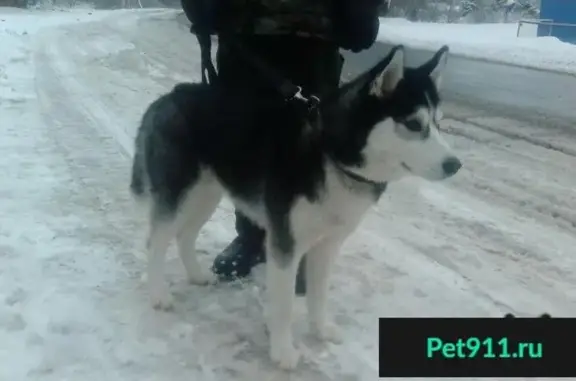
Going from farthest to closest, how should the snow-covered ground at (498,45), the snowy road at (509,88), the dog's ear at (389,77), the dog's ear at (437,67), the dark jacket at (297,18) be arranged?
the snow-covered ground at (498,45), the snowy road at (509,88), the dark jacket at (297,18), the dog's ear at (437,67), the dog's ear at (389,77)

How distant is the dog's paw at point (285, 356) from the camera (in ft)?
9.75

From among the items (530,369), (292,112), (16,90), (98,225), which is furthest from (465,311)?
(16,90)

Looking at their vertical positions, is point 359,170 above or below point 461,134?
above

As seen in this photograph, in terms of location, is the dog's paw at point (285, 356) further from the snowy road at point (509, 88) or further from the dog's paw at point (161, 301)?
the snowy road at point (509, 88)

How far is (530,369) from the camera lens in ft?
9.52

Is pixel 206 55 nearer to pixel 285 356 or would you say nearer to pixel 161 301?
pixel 161 301

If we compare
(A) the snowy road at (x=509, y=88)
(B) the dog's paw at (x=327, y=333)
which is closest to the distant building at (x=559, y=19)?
(A) the snowy road at (x=509, y=88)

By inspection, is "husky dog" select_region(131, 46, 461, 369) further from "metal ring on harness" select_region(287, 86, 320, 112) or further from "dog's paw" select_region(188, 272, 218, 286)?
"dog's paw" select_region(188, 272, 218, 286)

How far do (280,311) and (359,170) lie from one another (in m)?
0.68

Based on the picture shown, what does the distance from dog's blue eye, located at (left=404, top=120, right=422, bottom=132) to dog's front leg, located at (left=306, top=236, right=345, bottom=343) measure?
2.28 feet

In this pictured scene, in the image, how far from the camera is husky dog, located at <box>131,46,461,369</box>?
2.50 metres

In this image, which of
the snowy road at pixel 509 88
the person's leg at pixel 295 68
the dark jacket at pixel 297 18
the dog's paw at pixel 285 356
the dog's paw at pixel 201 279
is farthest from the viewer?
the snowy road at pixel 509 88

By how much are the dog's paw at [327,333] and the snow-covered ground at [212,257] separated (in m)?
0.06

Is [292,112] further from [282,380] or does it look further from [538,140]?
[538,140]
